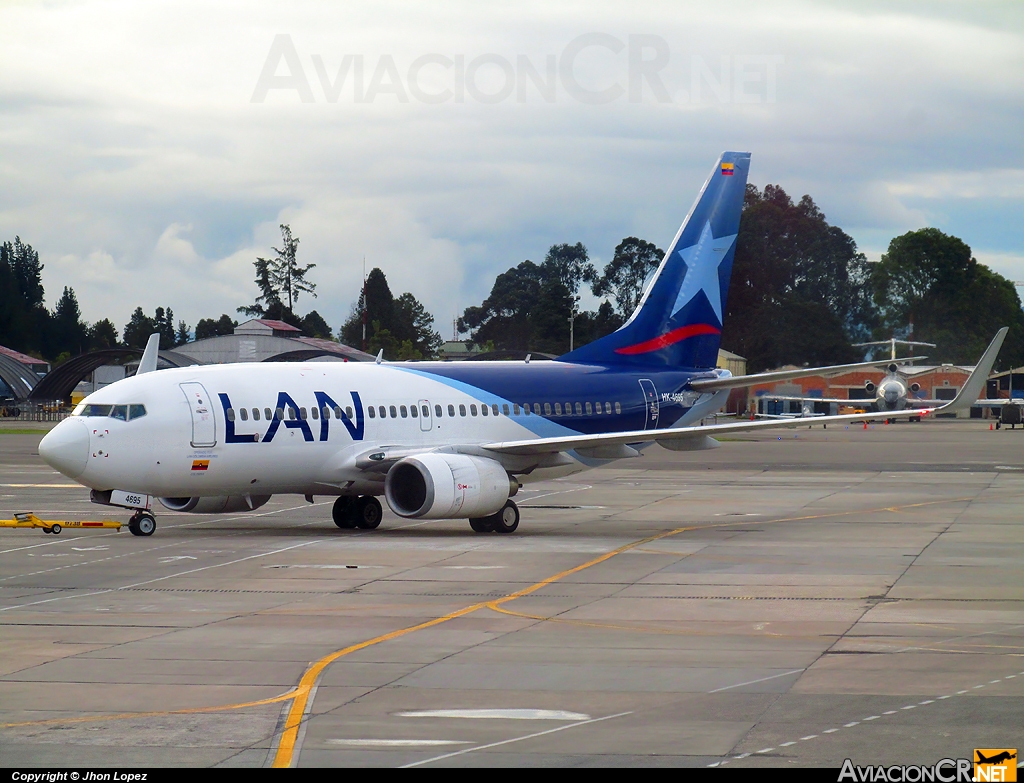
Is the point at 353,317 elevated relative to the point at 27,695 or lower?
elevated

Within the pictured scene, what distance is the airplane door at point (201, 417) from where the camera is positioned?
28.5 metres

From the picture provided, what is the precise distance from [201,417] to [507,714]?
17705 millimetres

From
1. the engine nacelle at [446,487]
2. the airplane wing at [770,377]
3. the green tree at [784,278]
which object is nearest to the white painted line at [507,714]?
the engine nacelle at [446,487]

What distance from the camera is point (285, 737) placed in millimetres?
11680

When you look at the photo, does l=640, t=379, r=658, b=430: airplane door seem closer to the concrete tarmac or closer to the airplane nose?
the concrete tarmac

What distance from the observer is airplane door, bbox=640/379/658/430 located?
3603cm

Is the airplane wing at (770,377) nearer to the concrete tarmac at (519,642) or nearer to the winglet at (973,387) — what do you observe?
the winglet at (973,387)

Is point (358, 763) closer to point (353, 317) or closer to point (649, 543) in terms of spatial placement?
point (649, 543)

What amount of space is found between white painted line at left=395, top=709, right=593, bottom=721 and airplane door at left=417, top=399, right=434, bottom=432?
63.8ft

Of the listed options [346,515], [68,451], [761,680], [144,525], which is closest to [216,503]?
[144,525]

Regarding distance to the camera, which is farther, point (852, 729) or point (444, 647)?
point (444, 647)

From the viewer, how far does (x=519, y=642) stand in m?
16.5

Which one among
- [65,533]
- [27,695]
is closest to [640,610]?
[27,695]

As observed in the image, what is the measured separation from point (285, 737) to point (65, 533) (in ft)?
66.7
